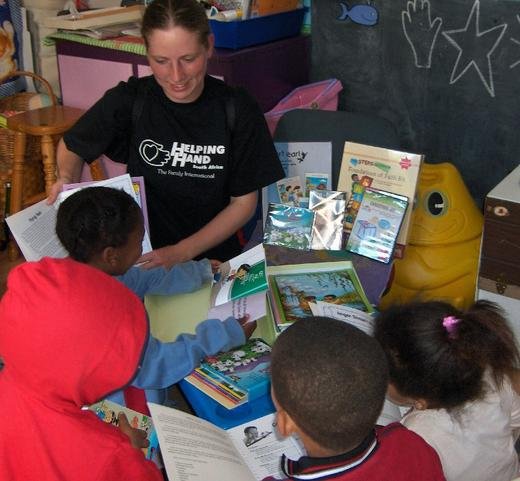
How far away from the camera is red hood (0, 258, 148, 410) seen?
1.07 meters

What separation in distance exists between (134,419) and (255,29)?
76.7 inches

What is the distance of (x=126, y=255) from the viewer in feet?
4.96

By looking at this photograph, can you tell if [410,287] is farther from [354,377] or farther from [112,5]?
[112,5]

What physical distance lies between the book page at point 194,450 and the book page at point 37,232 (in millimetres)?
600

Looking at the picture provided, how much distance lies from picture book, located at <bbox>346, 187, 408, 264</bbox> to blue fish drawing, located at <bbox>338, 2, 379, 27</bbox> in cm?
105

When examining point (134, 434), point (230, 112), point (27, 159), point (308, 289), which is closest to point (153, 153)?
point (230, 112)

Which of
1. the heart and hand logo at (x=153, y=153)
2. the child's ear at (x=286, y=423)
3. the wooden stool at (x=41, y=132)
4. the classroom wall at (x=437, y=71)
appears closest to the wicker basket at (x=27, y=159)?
the wooden stool at (x=41, y=132)

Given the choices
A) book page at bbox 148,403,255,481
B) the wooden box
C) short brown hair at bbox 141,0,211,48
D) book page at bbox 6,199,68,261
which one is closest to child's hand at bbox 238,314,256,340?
book page at bbox 148,403,255,481

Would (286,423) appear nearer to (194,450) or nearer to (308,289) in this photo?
(194,450)

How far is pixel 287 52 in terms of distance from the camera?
2.97 metres

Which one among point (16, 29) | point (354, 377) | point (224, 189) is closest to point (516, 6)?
point (224, 189)

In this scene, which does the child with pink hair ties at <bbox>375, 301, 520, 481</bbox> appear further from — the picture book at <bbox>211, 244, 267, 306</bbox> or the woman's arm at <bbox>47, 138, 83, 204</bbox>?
the woman's arm at <bbox>47, 138, 83, 204</bbox>

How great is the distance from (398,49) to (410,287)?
3.44 feet

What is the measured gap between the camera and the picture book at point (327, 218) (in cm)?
214
